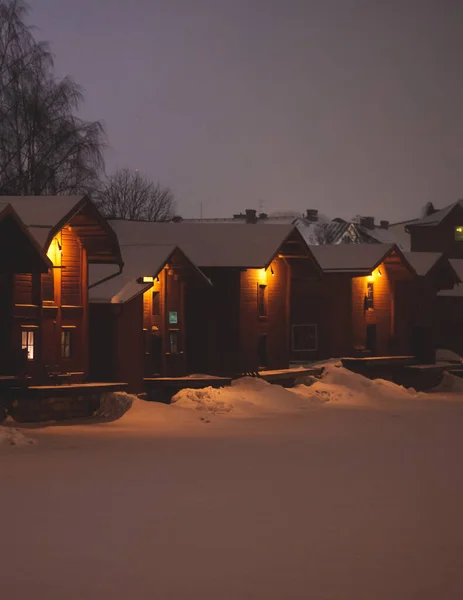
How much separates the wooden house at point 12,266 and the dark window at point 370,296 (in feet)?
79.6

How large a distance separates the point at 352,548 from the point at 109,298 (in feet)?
62.4

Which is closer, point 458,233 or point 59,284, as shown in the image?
point 59,284

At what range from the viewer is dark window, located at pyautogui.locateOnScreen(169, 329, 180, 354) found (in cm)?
3325

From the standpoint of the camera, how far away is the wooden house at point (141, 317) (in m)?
29.2

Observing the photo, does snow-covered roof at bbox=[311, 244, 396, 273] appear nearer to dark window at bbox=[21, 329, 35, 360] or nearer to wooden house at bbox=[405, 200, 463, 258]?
dark window at bbox=[21, 329, 35, 360]

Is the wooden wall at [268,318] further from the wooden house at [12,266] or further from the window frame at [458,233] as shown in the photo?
the window frame at [458,233]

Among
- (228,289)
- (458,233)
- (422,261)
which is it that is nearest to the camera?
(228,289)

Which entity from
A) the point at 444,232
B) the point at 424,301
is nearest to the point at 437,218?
the point at 444,232

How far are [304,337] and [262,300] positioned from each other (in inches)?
347

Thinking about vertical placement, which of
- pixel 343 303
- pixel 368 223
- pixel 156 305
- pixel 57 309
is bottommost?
pixel 57 309

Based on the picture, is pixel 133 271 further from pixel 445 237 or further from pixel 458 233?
pixel 458 233

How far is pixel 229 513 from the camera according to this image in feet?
39.0

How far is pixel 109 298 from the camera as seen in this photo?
28453 mm

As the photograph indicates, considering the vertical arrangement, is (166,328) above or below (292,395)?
above
